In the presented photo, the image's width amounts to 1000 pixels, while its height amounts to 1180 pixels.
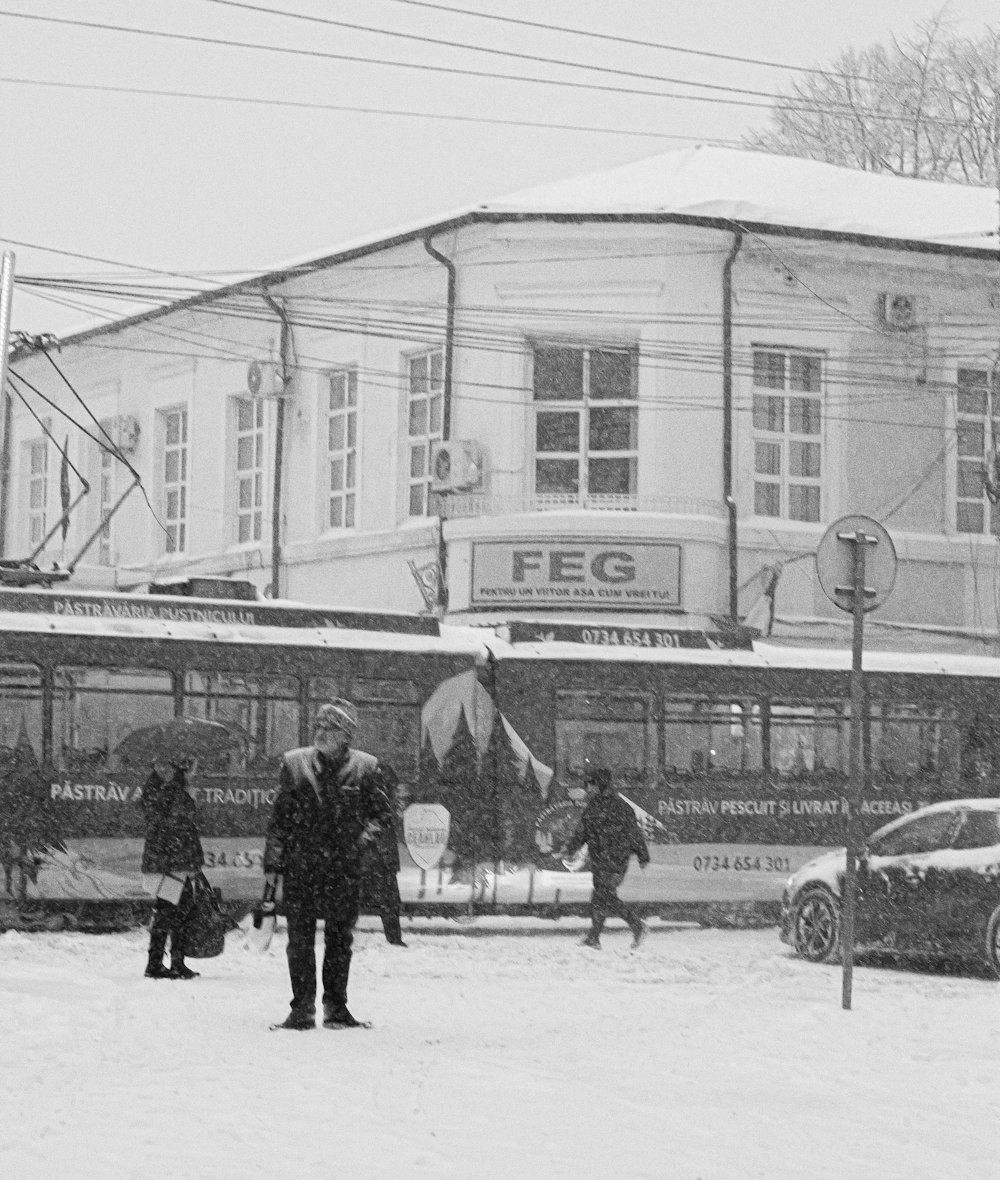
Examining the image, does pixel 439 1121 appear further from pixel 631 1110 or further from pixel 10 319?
pixel 10 319

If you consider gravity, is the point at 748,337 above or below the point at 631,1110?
above

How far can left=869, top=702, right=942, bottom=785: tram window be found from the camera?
23.0m

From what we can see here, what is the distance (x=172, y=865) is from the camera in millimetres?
14992

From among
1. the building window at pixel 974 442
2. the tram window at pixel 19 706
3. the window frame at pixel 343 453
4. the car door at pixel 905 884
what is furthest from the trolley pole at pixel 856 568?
the window frame at pixel 343 453

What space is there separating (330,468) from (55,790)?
49.3ft

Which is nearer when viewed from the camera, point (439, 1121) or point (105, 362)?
point (439, 1121)

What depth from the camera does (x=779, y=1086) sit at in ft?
31.9

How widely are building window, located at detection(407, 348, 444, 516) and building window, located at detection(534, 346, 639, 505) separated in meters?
1.74

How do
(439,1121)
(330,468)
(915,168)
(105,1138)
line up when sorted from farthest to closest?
Result: (915,168) < (330,468) < (439,1121) < (105,1138)

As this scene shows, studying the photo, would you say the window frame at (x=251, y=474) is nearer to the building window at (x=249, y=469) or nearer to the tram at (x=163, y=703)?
the building window at (x=249, y=469)

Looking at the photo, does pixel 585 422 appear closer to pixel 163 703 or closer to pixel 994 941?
pixel 163 703

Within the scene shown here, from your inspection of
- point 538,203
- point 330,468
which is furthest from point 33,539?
point 538,203

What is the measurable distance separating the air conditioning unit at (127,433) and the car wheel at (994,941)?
78.8 ft

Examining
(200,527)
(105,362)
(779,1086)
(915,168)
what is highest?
(915,168)
